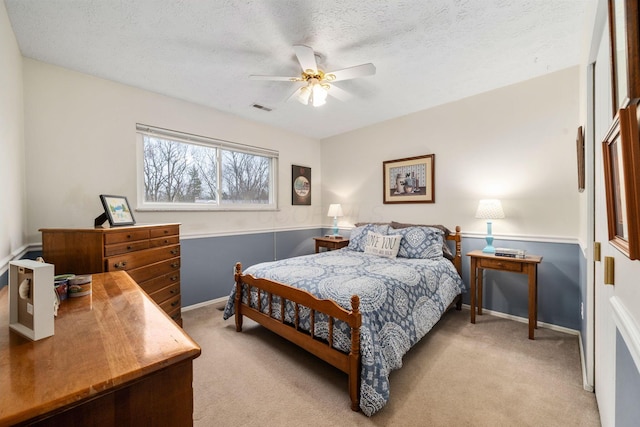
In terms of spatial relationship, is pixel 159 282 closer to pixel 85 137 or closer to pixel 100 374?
pixel 85 137

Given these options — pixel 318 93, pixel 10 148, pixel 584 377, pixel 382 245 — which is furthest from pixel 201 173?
pixel 584 377

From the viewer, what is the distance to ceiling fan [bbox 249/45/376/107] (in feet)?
6.57

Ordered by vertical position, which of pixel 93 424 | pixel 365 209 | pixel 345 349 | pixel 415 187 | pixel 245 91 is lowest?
pixel 345 349

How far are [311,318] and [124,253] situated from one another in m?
1.54

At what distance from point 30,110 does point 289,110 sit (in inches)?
96.2

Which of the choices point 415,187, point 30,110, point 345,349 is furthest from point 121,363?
point 415,187

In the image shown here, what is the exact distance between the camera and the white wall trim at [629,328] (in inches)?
29.3

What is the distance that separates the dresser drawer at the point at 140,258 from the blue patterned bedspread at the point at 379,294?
0.79 meters

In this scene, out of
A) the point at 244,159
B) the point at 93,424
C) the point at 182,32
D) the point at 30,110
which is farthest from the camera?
the point at 244,159

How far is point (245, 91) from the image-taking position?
2.93 metres

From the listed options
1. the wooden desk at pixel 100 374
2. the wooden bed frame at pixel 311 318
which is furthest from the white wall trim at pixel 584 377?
the wooden desk at pixel 100 374

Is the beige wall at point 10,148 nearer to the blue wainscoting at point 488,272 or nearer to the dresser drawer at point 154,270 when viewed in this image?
the blue wainscoting at point 488,272

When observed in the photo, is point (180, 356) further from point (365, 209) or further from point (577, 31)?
point (365, 209)

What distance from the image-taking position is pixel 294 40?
2055 millimetres
